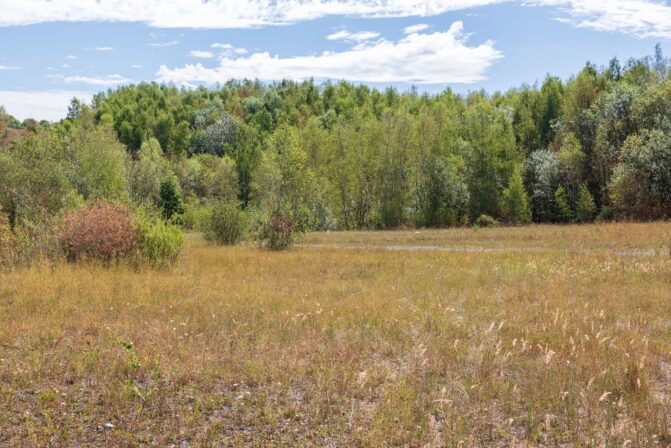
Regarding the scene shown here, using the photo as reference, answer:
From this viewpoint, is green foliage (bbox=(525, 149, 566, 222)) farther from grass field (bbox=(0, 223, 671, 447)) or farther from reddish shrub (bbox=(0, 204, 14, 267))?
reddish shrub (bbox=(0, 204, 14, 267))

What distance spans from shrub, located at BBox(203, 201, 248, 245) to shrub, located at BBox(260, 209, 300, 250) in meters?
2.72

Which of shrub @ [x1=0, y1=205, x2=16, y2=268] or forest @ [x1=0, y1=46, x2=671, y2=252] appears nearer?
shrub @ [x1=0, y1=205, x2=16, y2=268]

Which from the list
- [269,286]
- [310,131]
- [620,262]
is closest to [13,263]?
[269,286]

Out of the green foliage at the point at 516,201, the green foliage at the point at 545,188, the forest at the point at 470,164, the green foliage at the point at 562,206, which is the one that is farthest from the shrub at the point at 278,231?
the green foliage at the point at 545,188

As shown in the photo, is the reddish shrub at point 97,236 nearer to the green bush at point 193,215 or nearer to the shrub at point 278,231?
the shrub at point 278,231

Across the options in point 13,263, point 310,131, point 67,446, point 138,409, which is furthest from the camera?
point 310,131

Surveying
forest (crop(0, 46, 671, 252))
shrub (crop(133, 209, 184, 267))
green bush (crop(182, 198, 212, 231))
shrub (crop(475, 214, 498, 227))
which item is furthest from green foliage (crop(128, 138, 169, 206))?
shrub (crop(133, 209, 184, 267))

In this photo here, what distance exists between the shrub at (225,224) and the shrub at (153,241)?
980cm

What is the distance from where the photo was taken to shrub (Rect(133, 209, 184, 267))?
54.2ft

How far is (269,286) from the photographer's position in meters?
13.4

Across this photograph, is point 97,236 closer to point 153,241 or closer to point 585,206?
point 153,241

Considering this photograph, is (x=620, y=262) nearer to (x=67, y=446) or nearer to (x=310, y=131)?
(x=67, y=446)

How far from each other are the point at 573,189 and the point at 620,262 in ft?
136

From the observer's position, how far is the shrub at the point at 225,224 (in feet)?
88.7
